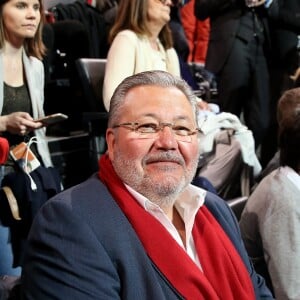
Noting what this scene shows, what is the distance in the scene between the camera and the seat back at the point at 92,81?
302 cm

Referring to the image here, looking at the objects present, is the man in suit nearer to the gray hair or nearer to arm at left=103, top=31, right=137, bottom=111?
arm at left=103, top=31, right=137, bottom=111

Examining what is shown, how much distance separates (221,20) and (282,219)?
6.48 feet

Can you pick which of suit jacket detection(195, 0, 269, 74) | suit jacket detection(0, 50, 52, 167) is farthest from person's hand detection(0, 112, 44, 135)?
suit jacket detection(195, 0, 269, 74)

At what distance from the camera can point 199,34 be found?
4535 millimetres

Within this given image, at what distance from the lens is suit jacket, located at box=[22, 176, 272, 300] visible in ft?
3.92

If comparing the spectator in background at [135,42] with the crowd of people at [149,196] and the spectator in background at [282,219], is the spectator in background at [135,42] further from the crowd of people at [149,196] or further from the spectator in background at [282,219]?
the spectator in background at [282,219]

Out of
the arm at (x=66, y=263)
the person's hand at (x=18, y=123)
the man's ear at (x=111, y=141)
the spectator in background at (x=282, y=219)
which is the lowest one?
the spectator in background at (x=282, y=219)

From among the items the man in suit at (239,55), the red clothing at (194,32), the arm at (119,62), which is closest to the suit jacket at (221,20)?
the man in suit at (239,55)

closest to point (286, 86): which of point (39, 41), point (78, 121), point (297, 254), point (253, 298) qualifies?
point (78, 121)

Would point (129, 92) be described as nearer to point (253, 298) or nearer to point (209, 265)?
point (209, 265)

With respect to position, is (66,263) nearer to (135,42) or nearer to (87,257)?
(87,257)

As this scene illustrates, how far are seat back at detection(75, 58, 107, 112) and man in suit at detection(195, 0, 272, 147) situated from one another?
792 millimetres

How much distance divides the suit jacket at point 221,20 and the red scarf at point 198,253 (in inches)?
84.3

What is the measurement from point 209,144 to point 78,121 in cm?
92
